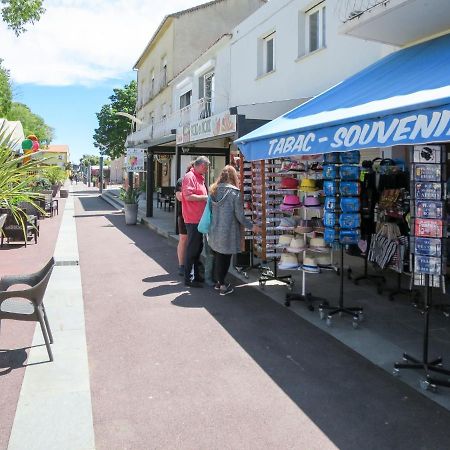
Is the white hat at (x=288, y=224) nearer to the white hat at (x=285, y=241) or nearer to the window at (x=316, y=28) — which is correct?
the white hat at (x=285, y=241)

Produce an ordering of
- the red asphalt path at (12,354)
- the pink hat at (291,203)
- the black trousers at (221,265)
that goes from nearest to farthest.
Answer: the red asphalt path at (12,354) → the pink hat at (291,203) → the black trousers at (221,265)

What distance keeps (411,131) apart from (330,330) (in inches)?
95.8

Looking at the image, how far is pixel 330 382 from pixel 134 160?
14.7 meters

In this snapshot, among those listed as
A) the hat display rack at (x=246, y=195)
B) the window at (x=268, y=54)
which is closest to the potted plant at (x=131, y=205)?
the window at (x=268, y=54)

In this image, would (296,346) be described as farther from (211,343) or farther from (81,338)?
(81,338)

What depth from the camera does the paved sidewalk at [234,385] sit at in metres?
3.01

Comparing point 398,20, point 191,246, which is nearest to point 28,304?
point 191,246

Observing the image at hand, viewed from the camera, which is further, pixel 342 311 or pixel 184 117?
pixel 184 117

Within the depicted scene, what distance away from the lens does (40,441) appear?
291 centimetres

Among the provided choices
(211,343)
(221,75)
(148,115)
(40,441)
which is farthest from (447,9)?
(148,115)

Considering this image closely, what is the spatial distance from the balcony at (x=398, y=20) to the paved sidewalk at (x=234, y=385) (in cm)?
408

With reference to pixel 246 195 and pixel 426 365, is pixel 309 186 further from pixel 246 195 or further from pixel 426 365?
pixel 426 365

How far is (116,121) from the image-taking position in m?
46.1

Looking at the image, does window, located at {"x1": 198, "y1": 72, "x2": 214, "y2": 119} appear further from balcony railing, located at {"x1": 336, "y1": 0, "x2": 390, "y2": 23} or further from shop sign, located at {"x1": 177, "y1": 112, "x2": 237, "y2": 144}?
balcony railing, located at {"x1": 336, "y1": 0, "x2": 390, "y2": 23}
